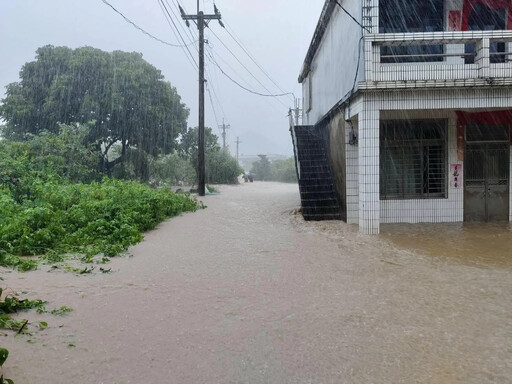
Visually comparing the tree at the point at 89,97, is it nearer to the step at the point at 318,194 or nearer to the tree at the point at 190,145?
the tree at the point at 190,145

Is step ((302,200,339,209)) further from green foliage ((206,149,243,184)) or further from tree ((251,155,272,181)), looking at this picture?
tree ((251,155,272,181))

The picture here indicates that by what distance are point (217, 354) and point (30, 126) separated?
2575 cm

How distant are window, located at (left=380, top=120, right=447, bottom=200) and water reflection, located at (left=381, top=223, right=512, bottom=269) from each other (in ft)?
3.18

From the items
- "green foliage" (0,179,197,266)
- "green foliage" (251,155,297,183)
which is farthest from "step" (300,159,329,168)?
"green foliage" (251,155,297,183)

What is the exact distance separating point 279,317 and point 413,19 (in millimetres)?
8738

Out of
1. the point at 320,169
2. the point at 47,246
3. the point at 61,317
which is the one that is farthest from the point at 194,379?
the point at 320,169

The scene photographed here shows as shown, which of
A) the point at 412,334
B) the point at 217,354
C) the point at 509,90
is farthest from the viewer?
the point at 509,90

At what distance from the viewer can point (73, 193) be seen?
38.0 feet

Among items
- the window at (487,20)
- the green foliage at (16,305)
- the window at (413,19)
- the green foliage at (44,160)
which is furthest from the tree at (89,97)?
the green foliage at (16,305)

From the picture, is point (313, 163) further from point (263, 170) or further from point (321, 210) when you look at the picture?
point (263, 170)

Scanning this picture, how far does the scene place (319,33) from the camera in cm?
1539

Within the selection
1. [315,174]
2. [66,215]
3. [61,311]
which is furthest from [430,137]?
[61,311]

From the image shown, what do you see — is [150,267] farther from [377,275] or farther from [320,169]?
[320,169]

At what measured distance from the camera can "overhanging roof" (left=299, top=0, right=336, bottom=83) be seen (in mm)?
12982
